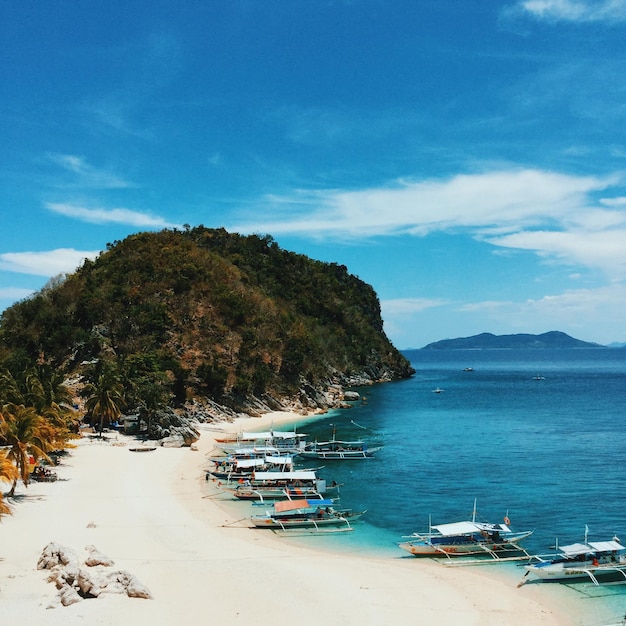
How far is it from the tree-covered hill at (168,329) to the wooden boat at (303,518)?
111 ft

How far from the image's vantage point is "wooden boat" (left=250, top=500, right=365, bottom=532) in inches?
1497

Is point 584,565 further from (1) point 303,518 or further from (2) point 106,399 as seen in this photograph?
(2) point 106,399

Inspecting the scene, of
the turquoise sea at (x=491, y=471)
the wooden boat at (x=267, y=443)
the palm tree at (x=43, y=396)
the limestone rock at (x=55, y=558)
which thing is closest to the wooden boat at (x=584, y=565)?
the turquoise sea at (x=491, y=471)

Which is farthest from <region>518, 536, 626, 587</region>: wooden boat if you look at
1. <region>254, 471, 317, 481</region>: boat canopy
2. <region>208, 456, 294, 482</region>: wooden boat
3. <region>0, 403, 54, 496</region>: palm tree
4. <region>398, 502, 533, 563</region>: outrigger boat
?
<region>0, 403, 54, 496</region>: palm tree

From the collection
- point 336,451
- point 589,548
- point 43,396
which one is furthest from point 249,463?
point 589,548

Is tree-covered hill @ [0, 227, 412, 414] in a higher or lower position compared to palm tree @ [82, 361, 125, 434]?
higher

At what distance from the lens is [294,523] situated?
125 feet

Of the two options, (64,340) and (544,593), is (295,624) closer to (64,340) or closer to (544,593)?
(544,593)

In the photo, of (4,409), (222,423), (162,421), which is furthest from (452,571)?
(222,423)

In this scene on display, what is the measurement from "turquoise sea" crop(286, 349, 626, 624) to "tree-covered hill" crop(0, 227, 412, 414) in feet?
54.8

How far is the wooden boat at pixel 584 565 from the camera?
1154 inches

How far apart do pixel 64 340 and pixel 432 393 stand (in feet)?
277

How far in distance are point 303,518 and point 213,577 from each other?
466 inches

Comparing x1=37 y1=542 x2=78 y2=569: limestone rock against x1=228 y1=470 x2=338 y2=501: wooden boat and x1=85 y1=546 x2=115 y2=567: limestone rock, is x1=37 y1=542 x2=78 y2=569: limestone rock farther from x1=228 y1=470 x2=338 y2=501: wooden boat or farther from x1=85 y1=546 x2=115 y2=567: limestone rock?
x1=228 y1=470 x2=338 y2=501: wooden boat
